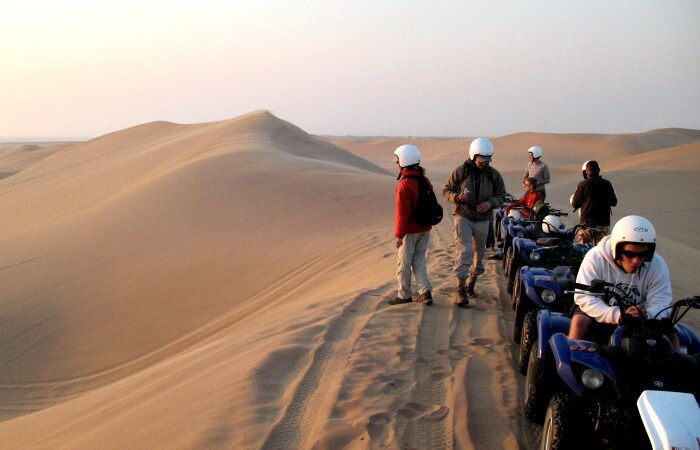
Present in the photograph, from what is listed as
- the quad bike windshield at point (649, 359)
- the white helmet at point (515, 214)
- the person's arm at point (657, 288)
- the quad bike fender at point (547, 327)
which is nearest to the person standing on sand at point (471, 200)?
the white helmet at point (515, 214)

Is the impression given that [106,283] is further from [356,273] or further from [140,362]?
[356,273]

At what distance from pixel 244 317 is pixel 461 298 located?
163 inches

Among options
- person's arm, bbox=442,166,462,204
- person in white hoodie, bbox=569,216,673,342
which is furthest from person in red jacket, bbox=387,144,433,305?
person in white hoodie, bbox=569,216,673,342

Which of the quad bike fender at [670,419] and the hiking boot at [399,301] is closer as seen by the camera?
the quad bike fender at [670,419]

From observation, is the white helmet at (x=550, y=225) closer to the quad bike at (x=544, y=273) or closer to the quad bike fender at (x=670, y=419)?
the quad bike at (x=544, y=273)

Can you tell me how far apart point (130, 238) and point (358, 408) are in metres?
12.0

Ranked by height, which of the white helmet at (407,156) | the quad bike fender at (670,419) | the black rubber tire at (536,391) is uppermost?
the white helmet at (407,156)

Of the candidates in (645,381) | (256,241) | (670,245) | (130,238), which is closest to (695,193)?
(670,245)

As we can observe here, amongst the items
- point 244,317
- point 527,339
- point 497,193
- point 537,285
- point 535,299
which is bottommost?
point 244,317

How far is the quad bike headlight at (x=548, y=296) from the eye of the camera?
5.36 m

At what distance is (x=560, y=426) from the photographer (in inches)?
133

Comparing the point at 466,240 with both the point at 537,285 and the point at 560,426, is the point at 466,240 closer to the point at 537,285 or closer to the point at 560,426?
the point at 537,285

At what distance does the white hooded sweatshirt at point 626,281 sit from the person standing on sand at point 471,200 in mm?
2922

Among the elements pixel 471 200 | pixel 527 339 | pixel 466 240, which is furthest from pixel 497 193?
pixel 527 339
